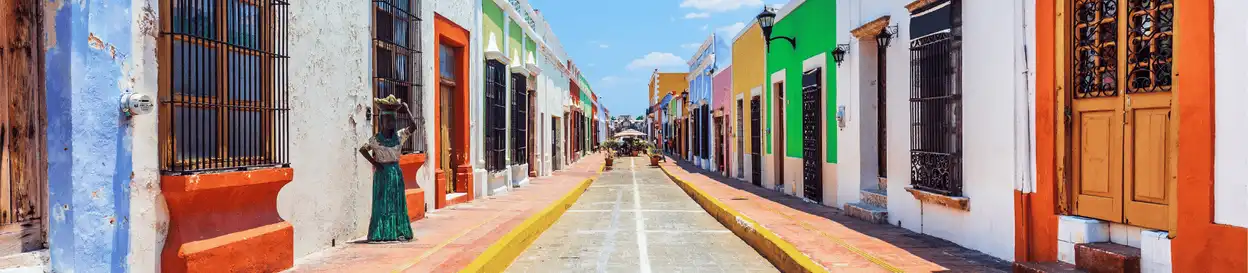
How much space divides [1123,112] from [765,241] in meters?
3.53

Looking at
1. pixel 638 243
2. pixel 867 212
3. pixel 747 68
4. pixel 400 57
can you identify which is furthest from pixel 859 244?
pixel 747 68

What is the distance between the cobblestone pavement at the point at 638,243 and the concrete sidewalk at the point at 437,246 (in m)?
0.51

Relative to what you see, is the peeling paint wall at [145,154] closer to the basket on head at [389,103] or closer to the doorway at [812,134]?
the basket on head at [389,103]

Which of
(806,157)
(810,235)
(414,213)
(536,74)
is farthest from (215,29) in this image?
(536,74)

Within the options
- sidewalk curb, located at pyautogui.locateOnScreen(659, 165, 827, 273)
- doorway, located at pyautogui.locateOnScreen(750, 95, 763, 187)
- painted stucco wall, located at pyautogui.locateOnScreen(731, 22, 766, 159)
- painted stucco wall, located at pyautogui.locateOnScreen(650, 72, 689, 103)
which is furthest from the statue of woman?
painted stucco wall, located at pyautogui.locateOnScreen(650, 72, 689, 103)

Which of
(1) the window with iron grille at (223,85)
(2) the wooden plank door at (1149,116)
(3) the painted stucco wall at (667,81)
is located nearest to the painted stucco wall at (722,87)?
(2) the wooden plank door at (1149,116)

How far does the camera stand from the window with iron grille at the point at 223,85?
5.40 meters

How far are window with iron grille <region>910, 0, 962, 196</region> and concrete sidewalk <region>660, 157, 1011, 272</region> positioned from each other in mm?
673

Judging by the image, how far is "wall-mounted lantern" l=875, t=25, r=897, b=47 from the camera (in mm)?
9531

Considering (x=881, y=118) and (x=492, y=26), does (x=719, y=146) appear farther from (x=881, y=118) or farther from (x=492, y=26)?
(x=881, y=118)

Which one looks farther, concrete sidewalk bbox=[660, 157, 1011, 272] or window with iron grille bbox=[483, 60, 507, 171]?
window with iron grille bbox=[483, 60, 507, 171]

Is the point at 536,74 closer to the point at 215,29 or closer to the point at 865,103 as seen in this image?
the point at 865,103

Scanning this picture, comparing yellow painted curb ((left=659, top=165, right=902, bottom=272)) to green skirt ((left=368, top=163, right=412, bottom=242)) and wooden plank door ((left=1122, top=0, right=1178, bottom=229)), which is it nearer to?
wooden plank door ((left=1122, top=0, right=1178, bottom=229))

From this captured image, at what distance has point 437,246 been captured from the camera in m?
7.70
